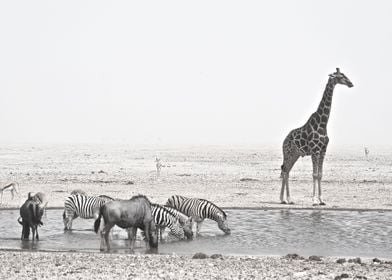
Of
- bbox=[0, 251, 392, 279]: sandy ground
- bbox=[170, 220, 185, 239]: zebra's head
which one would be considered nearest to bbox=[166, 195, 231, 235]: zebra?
bbox=[170, 220, 185, 239]: zebra's head

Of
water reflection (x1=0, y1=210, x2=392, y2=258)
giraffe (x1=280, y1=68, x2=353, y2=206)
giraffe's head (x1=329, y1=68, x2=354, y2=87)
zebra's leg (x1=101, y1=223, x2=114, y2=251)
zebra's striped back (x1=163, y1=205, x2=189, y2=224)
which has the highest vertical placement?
giraffe's head (x1=329, y1=68, x2=354, y2=87)

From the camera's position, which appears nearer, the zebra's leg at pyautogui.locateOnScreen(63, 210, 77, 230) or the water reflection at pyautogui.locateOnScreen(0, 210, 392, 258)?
the water reflection at pyautogui.locateOnScreen(0, 210, 392, 258)

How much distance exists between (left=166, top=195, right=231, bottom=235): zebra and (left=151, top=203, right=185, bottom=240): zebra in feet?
4.15

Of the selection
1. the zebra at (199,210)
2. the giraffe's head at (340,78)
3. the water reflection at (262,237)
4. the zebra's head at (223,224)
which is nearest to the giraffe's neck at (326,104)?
the giraffe's head at (340,78)

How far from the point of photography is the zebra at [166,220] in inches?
634

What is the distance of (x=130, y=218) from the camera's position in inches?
587

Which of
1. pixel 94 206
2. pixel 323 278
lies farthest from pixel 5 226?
pixel 323 278

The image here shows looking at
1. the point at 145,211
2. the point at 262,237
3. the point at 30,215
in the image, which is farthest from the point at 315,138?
the point at 30,215

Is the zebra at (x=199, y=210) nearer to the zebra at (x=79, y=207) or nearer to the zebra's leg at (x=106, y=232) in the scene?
the zebra at (x=79, y=207)

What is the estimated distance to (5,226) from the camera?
18.2 metres

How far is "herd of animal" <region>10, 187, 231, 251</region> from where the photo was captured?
1486 cm

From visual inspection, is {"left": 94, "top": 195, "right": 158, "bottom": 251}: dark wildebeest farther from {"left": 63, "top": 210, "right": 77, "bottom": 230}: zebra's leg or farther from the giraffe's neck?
the giraffe's neck

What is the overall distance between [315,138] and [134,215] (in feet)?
37.3

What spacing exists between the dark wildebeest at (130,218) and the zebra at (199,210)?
2.34 meters
